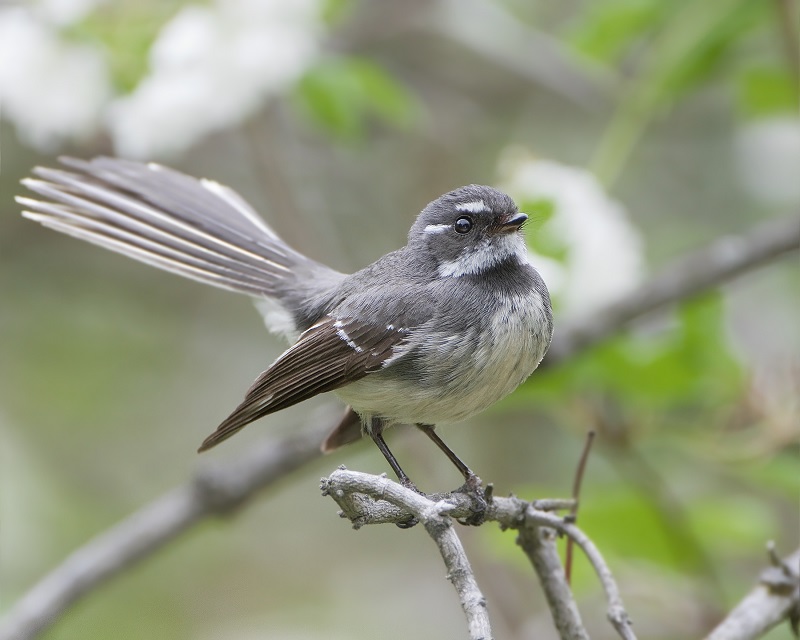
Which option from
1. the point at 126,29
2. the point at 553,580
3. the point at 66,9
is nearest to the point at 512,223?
the point at 553,580

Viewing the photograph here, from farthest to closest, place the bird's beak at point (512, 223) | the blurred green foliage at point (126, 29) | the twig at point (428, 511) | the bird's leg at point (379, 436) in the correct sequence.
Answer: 1. the blurred green foliage at point (126, 29)
2. the bird's leg at point (379, 436)
3. the bird's beak at point (512, 223)
4. the twig at point (428, 511)

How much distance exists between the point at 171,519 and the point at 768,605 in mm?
2147

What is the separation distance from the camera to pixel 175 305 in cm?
610

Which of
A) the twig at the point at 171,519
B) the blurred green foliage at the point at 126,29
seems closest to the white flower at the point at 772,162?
the twig at the point at 171,519

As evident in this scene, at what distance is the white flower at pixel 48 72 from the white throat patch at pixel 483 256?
134cm

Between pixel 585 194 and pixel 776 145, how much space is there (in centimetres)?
241

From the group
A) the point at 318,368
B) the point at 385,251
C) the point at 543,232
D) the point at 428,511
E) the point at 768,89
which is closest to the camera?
the point at 428,511

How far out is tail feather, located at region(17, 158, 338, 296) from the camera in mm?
3170

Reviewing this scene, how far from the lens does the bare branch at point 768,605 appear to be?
228 centimetres

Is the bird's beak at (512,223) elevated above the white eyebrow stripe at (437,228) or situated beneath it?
situated beneath

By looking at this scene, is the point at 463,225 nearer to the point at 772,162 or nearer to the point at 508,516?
the point at 508,516

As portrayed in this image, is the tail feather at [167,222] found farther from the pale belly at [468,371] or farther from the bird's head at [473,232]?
the pale belly at [468,371]

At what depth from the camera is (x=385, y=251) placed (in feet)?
19.7

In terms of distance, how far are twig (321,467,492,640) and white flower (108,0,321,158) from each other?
5.74 ft
